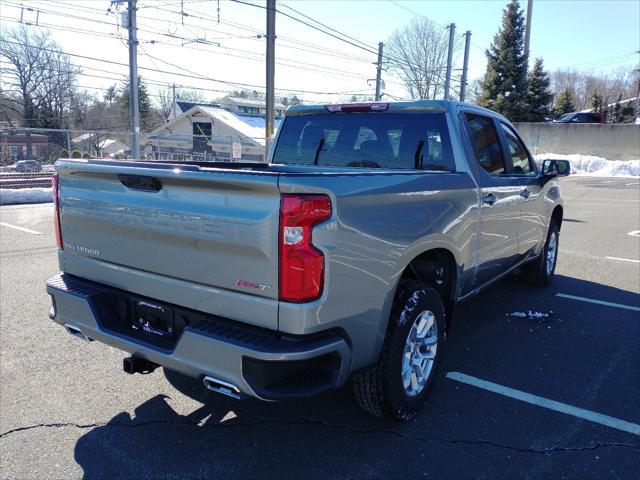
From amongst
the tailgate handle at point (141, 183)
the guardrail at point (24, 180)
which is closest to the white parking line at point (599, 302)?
the tailgate handle at point (141, 183)

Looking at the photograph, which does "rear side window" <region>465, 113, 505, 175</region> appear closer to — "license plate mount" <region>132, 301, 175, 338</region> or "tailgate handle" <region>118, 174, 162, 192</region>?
"tailgate handle" <region>118, 174, 162, 192</region>

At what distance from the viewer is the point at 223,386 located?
2473 millimetres

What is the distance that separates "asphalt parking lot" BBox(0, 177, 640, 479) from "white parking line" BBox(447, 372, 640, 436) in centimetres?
1

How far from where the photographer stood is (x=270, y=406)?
344 cm

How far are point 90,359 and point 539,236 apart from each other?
4599 mm

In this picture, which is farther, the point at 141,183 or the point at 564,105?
the point at 564,105

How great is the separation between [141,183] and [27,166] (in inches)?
791

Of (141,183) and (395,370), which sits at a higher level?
(141,183)

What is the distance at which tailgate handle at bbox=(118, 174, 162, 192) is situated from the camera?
2.68 meters

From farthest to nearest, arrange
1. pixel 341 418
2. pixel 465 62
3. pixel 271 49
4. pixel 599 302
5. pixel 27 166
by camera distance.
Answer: pixel 465 62, pixel 27 166, pixel 271 49, pixel 599 302, pixel 341 418

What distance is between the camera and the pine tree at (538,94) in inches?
1670

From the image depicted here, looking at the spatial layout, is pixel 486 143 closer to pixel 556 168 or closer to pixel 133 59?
pixel 556 168

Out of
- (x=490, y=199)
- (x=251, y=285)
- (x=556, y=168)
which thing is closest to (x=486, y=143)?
(x=490, y=199)

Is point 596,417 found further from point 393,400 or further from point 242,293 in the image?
point 242,293
